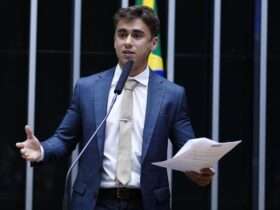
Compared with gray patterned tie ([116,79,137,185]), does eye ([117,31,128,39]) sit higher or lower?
higher

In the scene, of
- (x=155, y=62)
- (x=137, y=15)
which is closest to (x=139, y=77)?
(x=137, y=15)

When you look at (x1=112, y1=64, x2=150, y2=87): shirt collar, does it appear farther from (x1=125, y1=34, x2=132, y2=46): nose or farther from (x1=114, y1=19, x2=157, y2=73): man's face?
(x1=125, y1=34, x2=132, y2=46): nose

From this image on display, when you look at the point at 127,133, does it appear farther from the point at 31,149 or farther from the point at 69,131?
the point at 31,149

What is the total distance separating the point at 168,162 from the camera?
3.28m

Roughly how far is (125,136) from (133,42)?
1.47 feet

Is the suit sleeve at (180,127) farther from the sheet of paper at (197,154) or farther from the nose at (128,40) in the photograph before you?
the nose at (128,40)

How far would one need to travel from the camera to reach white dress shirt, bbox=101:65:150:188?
3.45 meters

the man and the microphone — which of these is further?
the man

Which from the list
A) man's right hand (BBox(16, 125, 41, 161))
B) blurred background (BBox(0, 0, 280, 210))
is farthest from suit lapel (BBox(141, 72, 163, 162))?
blurred background (BBox(0, 0, 280, 210))

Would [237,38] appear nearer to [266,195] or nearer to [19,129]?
[266,195]

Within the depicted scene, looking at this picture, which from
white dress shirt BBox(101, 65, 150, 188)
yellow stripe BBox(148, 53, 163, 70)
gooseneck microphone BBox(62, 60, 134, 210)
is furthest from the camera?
yellow stripe BBox(148, 53, 163, 70)

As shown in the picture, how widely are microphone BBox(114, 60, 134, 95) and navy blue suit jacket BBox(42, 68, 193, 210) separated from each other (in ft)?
0.77

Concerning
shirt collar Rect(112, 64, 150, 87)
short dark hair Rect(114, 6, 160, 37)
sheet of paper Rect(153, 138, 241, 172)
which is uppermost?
short dark hair Rect(114, 6, 160, 37)

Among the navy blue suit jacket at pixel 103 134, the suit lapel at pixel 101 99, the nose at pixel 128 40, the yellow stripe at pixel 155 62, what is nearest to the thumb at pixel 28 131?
the navy blue suit jacket at pixel 103 134
